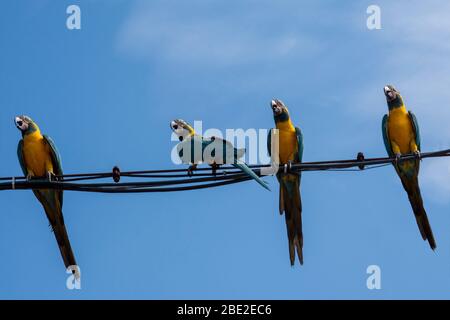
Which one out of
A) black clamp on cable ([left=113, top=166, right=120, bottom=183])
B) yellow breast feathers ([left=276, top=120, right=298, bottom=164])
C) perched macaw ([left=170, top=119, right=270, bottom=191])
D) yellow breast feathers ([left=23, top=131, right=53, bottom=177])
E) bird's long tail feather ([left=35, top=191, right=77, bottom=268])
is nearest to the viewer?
black clamp on cable ([left=113, top=166, right=120, bottom=183])

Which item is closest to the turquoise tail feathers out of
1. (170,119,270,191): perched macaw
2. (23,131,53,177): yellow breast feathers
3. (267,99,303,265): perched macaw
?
(170,119,270,191): perched macaw

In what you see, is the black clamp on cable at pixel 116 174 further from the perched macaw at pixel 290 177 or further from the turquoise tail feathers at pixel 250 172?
the perched macaw at pixel 290 177

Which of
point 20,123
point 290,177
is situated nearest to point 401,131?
point 290,177

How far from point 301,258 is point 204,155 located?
2287 millimetres

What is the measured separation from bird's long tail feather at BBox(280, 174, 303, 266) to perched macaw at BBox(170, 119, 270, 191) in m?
1.83

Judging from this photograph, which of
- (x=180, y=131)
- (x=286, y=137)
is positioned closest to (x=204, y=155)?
(x=180, y=131)

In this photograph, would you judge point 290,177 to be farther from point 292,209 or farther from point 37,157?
point 37,157

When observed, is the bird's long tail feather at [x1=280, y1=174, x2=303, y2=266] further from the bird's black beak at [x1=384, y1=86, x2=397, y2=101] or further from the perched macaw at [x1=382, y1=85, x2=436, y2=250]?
the bird's black beak at [x1=384, y1=86, x2=397, y2=101]

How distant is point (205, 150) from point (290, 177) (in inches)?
89.0

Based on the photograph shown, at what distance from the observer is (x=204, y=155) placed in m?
11.0

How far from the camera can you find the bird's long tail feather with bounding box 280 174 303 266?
40.9 ft

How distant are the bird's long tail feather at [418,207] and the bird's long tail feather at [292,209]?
1.47 metres

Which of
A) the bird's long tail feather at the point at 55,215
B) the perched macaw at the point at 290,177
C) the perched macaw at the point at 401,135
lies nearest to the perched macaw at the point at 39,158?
the bird's long tail feather at the point at 55,215
